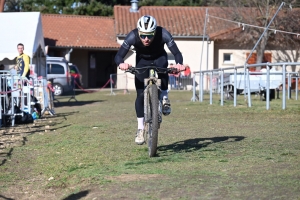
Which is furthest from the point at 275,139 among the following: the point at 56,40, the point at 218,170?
the point at 56,40

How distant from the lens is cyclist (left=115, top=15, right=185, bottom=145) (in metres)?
8.03

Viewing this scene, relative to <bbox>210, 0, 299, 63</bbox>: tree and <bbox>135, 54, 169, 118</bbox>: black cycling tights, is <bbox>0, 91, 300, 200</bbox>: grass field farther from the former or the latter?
<bbox>210, 0, 299, 63</bbox>: tree

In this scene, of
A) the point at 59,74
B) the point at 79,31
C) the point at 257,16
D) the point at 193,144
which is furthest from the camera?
the point at 79,31

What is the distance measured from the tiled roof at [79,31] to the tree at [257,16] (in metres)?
9.07

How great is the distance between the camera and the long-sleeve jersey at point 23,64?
52.4ft

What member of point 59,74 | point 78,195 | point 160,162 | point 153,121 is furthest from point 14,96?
point 59,74

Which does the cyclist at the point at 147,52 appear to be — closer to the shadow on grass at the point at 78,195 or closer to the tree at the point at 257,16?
the shadow on grass at the point at 78,195

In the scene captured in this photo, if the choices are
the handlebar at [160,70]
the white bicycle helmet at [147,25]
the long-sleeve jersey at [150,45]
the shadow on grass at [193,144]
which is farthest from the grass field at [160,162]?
the white bicycle helmet at [147,25]

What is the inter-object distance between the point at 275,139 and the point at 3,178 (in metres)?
4.36

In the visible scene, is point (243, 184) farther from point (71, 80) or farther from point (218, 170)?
point (71, 80)

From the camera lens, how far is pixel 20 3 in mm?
57531

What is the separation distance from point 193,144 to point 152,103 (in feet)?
5.64

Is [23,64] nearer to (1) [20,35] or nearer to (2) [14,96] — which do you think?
(2) [14,96]

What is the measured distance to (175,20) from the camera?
1752 inches
